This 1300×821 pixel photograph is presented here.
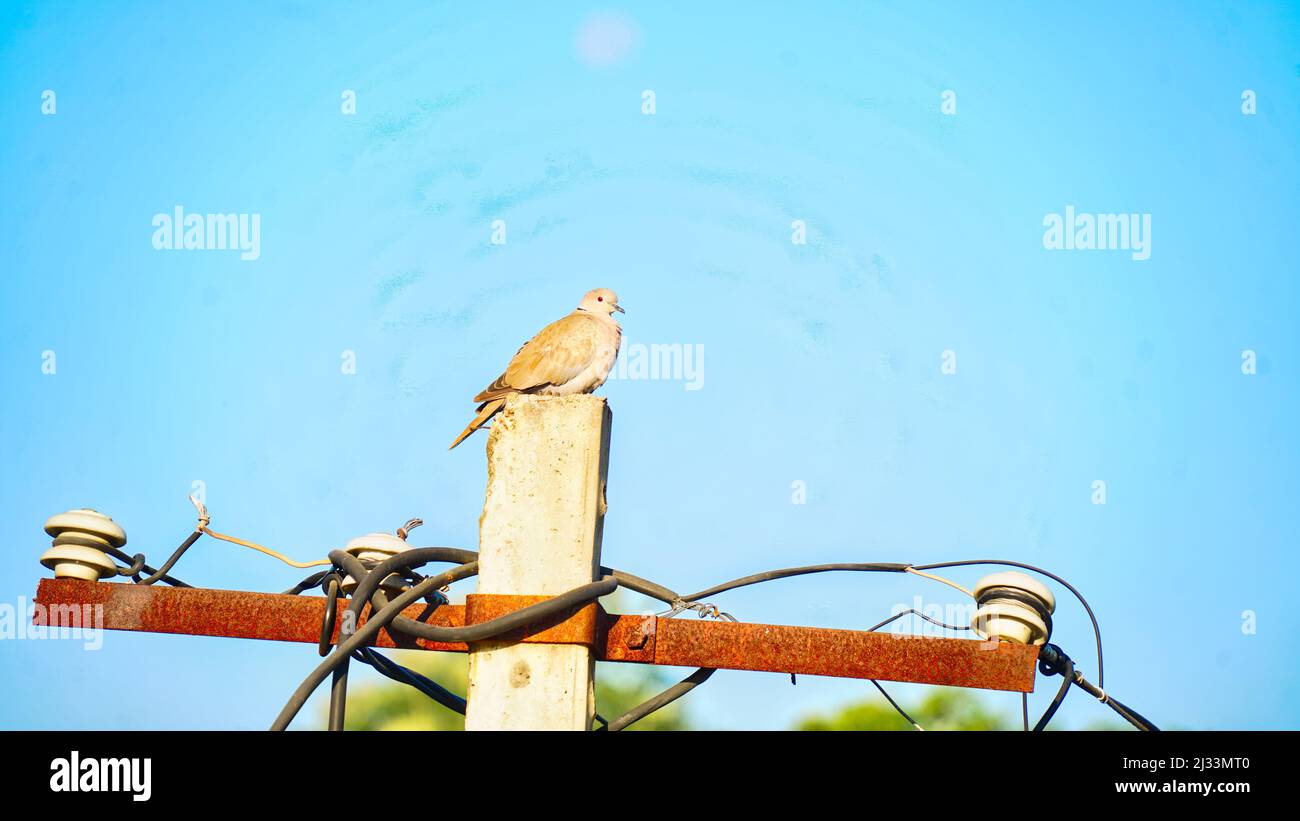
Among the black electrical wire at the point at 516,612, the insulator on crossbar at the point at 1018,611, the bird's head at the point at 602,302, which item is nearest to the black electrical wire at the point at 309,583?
the black electrical wire at the point at 516,612

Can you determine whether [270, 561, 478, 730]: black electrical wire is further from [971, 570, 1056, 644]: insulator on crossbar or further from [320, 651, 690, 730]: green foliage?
[320, 651, 690, 730]: green foliage

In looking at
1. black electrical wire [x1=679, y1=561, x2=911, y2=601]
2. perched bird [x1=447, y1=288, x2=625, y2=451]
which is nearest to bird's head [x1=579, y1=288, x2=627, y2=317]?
perched bird [x1=447, y1=288, x2=625, y2=451]

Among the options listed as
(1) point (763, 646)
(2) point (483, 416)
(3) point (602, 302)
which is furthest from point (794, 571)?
(3) point (602, 302)

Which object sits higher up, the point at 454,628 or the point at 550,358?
the point at 550,358

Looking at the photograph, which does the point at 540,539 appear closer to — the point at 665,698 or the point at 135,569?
the point at 665,698

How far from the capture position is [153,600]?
3.98m

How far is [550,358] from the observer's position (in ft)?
22.3

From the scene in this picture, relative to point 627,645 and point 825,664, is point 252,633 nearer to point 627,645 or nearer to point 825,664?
point 627,645

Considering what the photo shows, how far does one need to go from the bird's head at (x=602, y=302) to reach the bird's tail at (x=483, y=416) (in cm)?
264

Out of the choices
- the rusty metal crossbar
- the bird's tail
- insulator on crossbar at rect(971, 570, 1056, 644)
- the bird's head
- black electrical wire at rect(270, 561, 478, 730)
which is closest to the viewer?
black electrical wire at rect(270, 561, 478, 730)

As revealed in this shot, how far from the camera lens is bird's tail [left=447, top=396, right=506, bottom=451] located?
634 centimetres

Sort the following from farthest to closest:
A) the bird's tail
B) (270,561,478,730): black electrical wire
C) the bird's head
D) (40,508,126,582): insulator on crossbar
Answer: the bird's head
the bird's tail
(40,508,126,582): insulator on crossbar
(270,561,478,730): black electrical wire

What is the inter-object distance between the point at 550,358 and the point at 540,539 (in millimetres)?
3201

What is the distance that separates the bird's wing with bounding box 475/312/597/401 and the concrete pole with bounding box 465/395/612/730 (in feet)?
9.10
